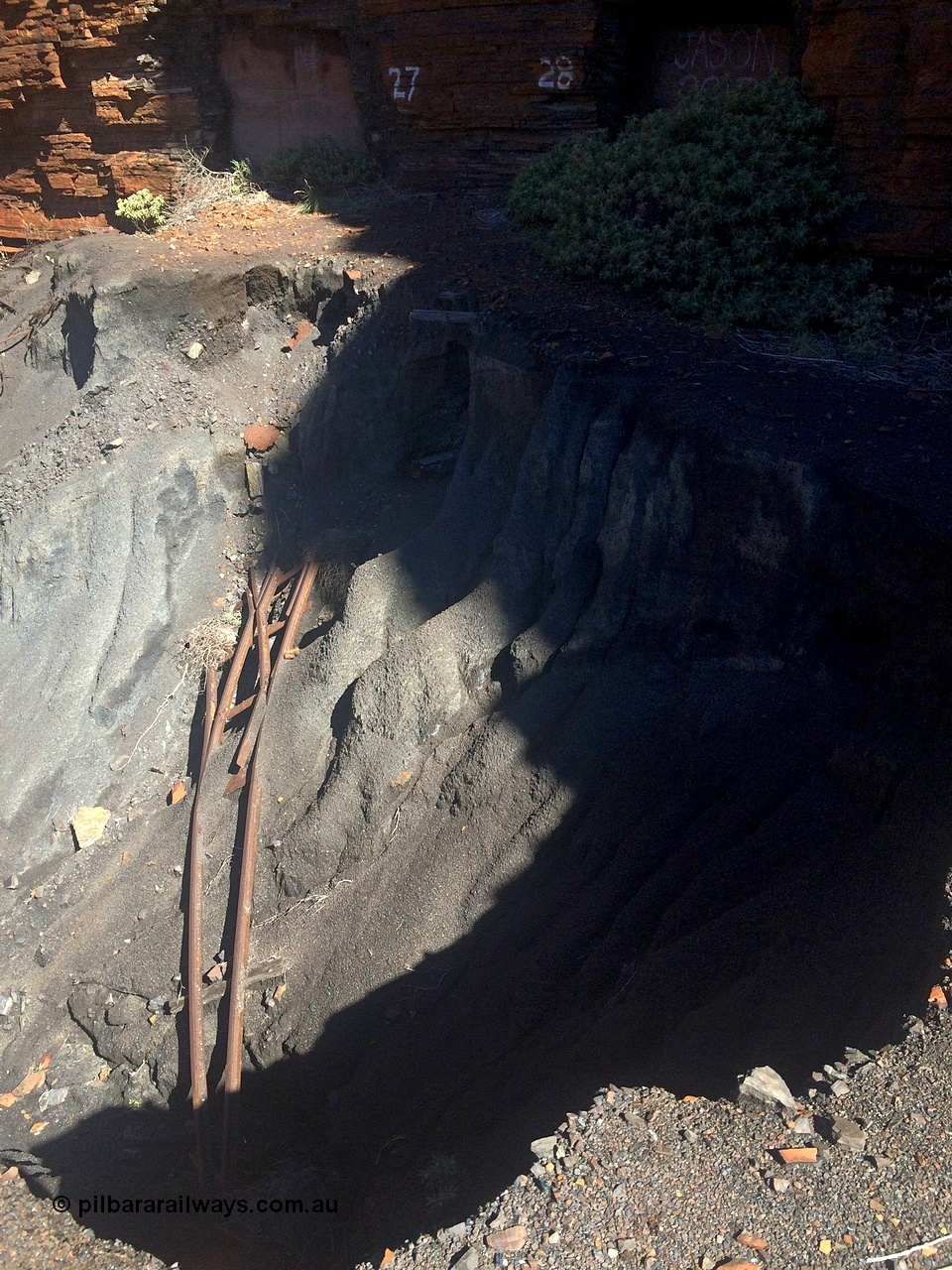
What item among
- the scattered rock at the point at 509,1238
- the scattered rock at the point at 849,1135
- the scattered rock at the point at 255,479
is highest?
the scattered rock at the point at 255,479

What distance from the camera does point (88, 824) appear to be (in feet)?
24.0

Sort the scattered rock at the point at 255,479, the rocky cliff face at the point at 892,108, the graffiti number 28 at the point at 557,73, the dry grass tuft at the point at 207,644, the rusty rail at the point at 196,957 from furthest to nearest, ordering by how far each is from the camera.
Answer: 1. the graffiti number 28 at the point at 557,73
2. the scattered rock at the point at 255,479
3. the dry grass tuft at the point at 207,644
4. the rocky cliff face at the point at 892,108
5. the rusty rail at the point at 196,957

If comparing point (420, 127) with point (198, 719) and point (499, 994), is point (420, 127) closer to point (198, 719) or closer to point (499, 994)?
point (198, 719)

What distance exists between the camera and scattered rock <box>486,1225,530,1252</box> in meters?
3.09

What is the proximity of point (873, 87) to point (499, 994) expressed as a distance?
21.0ft

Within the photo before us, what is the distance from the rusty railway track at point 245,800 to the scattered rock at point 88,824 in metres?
0.82

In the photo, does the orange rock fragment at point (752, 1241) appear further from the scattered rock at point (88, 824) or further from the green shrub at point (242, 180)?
the green shrub at point (242, 180)

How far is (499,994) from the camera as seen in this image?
505 centimetres

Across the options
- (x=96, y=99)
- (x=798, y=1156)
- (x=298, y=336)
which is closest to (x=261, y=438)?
(x=298, y=336)

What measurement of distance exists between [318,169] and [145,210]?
213cm

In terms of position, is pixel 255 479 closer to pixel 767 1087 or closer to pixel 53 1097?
pixel 53 1097

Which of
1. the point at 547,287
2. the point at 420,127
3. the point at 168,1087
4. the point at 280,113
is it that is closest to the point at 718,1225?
the point at 168,1087

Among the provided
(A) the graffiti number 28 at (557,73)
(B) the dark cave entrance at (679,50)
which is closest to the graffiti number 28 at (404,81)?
(A) the graffiti number 28 at (557,73)

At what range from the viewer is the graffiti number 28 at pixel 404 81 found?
10.2 m
